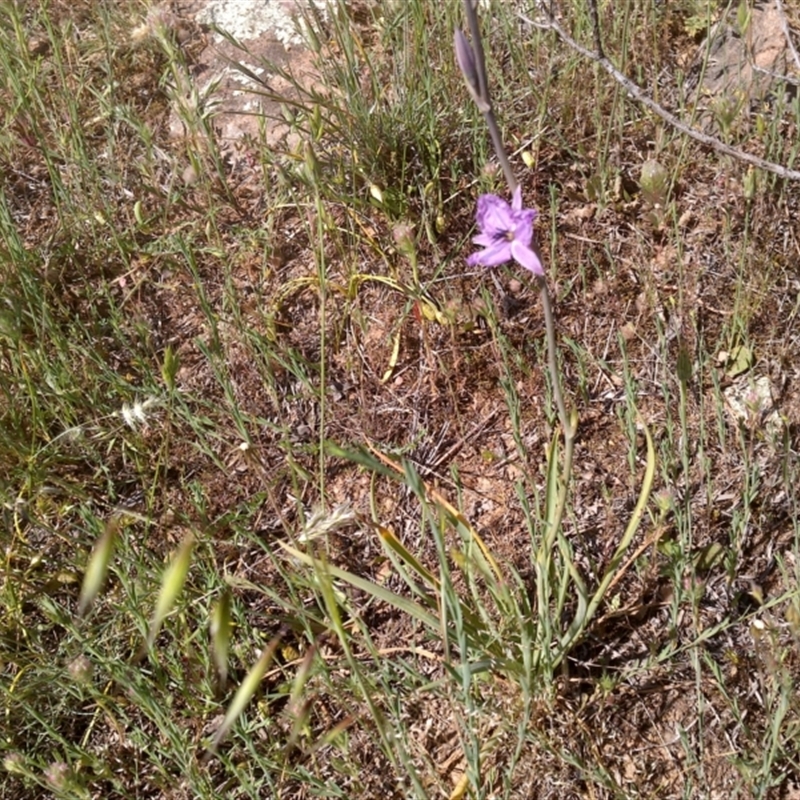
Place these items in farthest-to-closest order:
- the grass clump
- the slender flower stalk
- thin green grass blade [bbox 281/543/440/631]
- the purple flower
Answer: the grass clump, thin green grass blade [bbox 281/543/440/631], the purple flower, the slender flower stalk

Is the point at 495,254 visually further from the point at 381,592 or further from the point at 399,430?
the point at 399,430

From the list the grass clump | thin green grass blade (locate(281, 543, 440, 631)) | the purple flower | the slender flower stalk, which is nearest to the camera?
the slender flower stalk

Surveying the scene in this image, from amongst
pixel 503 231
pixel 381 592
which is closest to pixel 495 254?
pixel 503 231

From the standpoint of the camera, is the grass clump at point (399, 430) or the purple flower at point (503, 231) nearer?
the purple flower at point (503, 231)

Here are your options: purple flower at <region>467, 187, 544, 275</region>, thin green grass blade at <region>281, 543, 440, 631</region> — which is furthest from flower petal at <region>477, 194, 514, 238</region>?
thin green grass blade at <region>281, 543, 440, 631</region>

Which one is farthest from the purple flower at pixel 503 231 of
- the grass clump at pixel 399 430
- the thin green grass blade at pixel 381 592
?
the thin green grass blade at pixel 381 592

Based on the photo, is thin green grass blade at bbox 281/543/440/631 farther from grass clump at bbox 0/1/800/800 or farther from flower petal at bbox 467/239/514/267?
flower petal at bbox 467/239/514/267

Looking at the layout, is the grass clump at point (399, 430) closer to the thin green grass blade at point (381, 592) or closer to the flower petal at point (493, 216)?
the thin green grass blade at point (381, 592)

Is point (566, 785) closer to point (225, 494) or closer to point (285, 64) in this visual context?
point (225, 494)
